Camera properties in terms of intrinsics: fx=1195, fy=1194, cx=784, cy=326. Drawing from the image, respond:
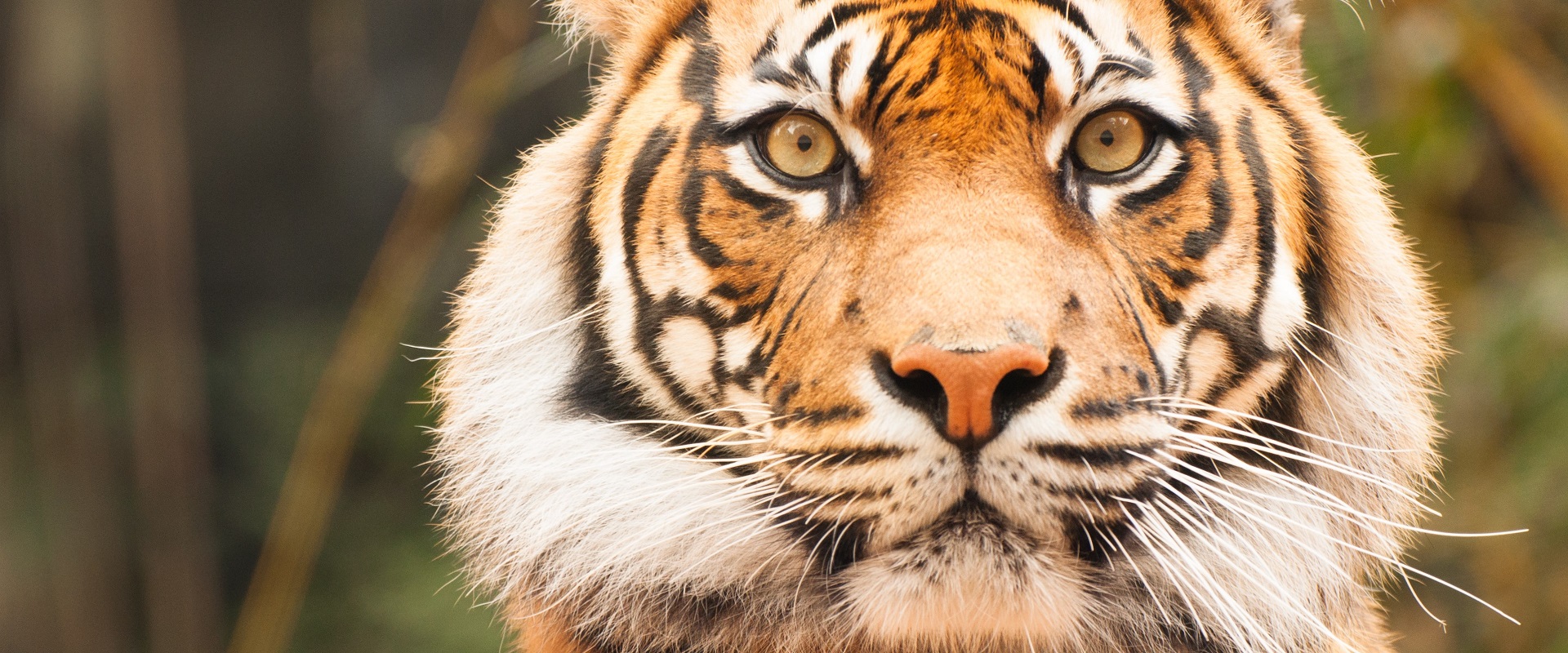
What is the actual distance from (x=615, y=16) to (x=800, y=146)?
40cm

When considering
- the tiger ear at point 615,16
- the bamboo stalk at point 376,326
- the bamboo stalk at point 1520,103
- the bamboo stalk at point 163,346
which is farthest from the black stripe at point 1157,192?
the bamboo stalk at point 163,346

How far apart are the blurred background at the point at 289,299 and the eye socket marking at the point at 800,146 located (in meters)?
1.07

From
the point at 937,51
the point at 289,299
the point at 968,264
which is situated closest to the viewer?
the point at 968,264

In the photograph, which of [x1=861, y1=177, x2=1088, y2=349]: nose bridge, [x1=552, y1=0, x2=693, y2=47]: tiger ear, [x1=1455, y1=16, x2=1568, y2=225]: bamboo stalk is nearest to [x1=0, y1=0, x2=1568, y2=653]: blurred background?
[x1=1455, y1=16, x2=1568, y2=225]: bamboo stalk

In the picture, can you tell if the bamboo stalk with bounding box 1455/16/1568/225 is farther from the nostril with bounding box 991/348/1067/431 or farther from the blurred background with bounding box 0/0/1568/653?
the nostril with bounding box 991/348/1067/431

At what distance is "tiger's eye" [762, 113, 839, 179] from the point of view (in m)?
1.09

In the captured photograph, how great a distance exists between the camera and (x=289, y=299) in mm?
3867

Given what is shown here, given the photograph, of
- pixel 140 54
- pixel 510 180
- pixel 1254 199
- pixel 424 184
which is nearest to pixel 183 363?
pixel 140 54

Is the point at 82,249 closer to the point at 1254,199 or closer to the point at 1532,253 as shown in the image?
the point at 1254,199

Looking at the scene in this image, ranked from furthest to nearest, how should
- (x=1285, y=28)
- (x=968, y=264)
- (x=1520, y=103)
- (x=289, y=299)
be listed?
(x=289, y=299), (x=1520, y=103), (x=1285, y=28), (x=968, y=264)

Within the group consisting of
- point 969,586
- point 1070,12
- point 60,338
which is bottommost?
point 60,338

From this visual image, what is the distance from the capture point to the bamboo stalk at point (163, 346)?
3.21 m

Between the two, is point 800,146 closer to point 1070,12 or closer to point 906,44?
point 906,44

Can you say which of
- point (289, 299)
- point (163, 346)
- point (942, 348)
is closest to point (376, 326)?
point (942, 348)
